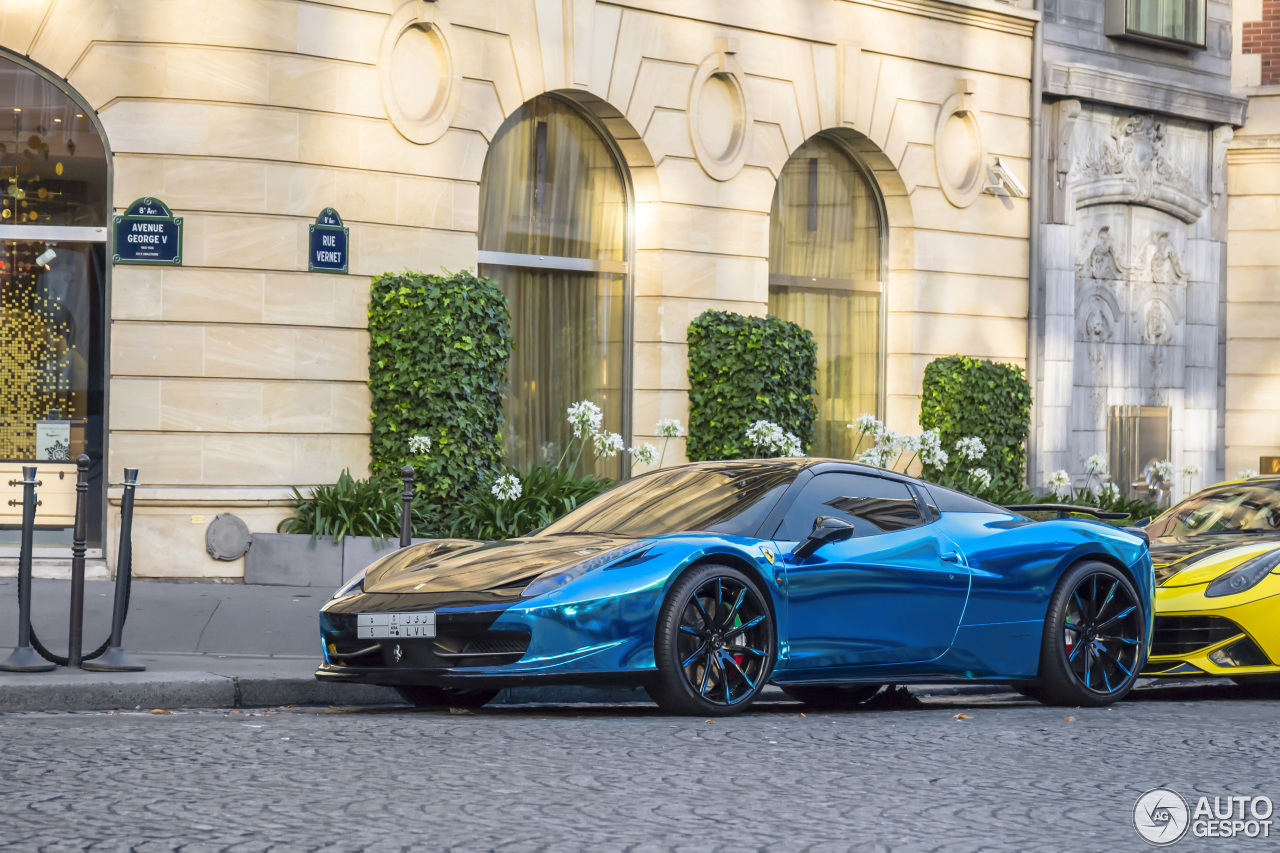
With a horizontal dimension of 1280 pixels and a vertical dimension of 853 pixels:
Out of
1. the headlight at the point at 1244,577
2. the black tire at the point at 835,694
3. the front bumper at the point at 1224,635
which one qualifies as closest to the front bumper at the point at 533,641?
the black tire at the point at 835,694

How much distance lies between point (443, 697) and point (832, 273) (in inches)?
425

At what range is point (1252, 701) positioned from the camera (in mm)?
8961

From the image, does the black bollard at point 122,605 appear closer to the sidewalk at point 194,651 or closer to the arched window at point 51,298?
the sidewalk at point 194,651

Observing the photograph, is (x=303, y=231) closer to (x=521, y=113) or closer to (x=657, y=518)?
(x=521, y=113)

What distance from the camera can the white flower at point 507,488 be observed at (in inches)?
514

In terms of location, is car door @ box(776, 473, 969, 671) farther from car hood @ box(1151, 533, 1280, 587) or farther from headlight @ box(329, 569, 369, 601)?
headlight @ box(329, 569, 369, 601)

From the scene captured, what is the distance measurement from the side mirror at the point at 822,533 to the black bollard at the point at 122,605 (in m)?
3.34

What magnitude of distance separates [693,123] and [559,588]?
9.69 meters

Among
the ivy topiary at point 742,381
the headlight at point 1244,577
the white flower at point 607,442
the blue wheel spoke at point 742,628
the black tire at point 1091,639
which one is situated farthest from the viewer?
the ivy topiary at point 742,381

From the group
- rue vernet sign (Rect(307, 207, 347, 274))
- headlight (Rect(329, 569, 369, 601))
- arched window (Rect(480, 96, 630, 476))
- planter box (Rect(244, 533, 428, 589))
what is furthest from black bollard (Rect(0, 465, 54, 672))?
arched window (Rect(480, 96, 630, 476))

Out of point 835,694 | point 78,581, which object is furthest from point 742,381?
point 78,581

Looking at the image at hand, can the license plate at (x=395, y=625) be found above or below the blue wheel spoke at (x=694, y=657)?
above

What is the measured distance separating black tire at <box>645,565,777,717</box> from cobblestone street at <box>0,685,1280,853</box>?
0.17 meters

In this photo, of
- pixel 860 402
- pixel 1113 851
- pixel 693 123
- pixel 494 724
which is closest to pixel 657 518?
pixel 494 724
